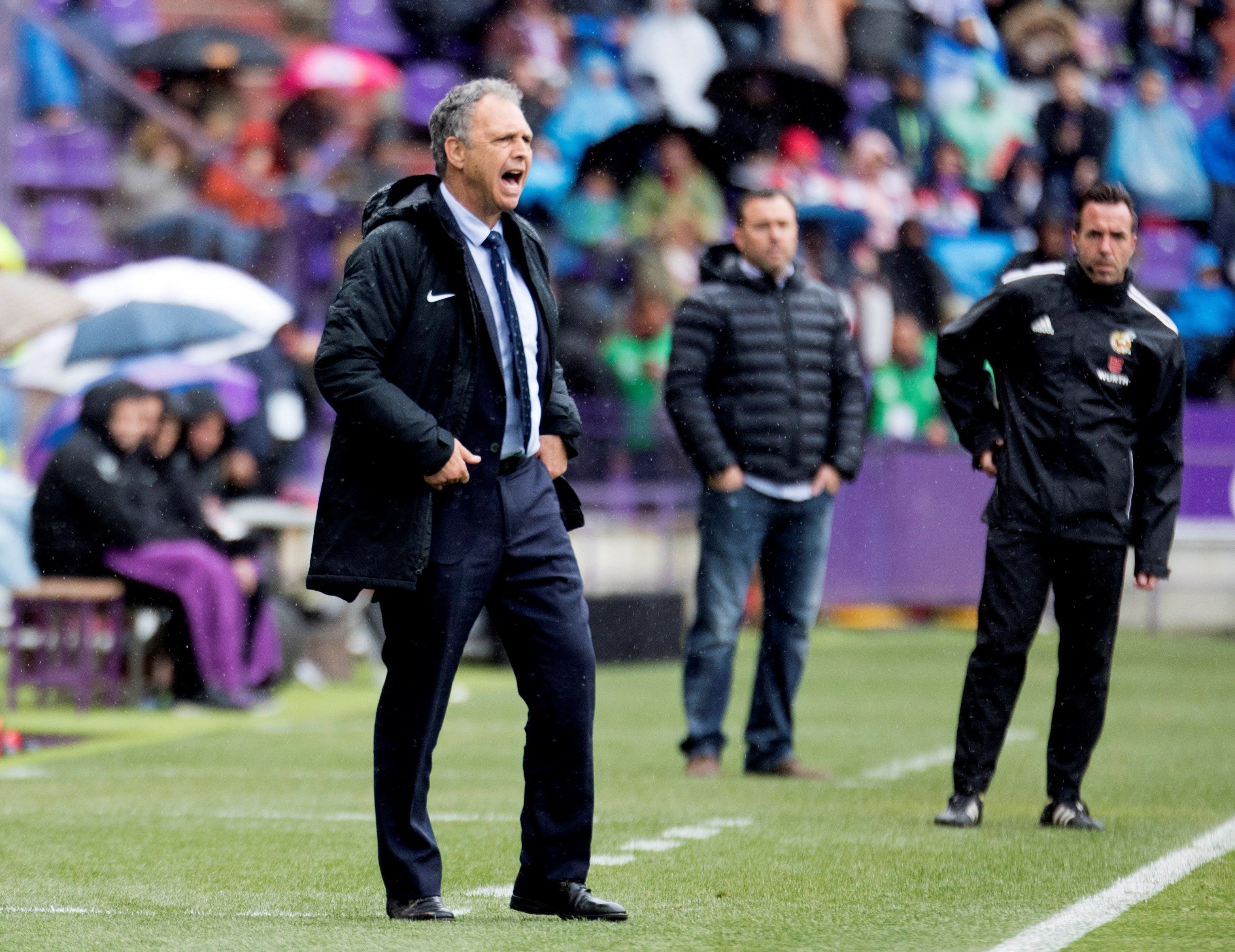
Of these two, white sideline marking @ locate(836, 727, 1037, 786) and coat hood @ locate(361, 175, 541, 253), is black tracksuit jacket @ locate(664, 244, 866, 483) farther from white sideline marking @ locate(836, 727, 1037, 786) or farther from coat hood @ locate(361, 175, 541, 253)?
coat hood @ locate(361, 175, 541, 253)

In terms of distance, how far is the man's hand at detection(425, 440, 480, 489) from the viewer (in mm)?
5215

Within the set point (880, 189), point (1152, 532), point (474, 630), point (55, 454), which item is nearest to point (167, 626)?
point (55, 454)

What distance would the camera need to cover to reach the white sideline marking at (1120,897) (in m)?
5.18

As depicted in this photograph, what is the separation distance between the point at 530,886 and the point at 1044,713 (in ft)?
22.4

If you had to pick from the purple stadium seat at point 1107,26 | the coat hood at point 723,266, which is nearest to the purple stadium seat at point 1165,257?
the purple stadium seat at point 1107,26

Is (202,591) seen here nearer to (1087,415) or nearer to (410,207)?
(1087,415)

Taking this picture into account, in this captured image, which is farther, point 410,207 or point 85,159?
point 85,159

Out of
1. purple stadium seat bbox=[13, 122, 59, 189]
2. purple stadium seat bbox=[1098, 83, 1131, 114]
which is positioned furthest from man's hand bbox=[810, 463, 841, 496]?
purple stadium seat bbox=[1098, 83, 1131, 114]

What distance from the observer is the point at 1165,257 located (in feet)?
69.3

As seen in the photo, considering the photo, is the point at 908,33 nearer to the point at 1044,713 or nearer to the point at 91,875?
the point at 1044,713

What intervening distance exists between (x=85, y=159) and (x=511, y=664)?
14.7m

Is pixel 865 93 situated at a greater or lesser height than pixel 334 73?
greater

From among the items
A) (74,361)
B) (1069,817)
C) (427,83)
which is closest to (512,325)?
(1069,817)

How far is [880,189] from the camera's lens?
67.9ft
